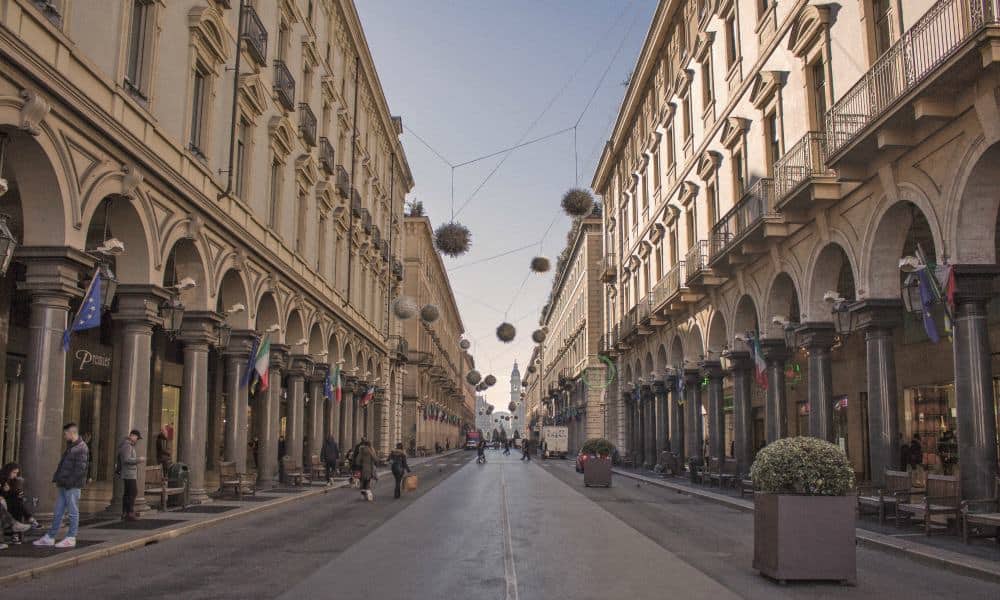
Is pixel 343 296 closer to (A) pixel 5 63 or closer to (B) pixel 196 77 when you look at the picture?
(B) pixel 196 77

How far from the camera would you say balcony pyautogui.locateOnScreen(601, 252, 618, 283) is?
52594 millimetres

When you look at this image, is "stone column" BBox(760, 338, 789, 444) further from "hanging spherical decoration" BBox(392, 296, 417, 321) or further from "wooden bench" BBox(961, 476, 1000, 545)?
"hanging spherical decoration" BBox(392, 296, 417, 321)

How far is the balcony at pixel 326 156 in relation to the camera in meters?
33.2

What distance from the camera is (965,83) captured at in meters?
13.8

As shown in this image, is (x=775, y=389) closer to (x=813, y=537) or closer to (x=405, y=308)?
(x=813, y=537)

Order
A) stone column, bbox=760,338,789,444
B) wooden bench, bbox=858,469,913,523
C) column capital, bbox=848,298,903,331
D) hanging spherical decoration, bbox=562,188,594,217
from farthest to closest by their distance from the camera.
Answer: hanging spherical decoration, bbox=562,188,594,217 < stone column, bbox=760,338,789,444 < column capital, bbox=848,298,903,331 < wooden bench, bbox=858,469,913,523

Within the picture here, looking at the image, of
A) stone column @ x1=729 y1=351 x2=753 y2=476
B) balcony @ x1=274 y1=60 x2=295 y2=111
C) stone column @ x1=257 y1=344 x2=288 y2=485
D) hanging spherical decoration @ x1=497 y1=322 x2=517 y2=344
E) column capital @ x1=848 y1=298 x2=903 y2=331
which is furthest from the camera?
hanging spherical decoration @ x1=497 y1=322 x2=517 y2=344

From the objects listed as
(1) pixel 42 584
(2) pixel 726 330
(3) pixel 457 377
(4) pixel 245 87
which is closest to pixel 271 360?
(4) pixel 245 87

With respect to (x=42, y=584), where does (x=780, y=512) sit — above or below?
above

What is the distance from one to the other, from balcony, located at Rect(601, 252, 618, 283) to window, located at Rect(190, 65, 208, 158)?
113 feet

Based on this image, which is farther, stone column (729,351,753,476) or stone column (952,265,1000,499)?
stone column (729,351,753,476)

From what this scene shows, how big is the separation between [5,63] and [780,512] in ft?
38.6

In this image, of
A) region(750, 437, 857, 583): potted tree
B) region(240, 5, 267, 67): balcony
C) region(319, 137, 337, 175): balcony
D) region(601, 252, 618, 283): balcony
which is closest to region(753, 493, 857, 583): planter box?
region(750, 437, 857, 583): potted tree

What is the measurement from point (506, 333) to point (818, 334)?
3022 cm
